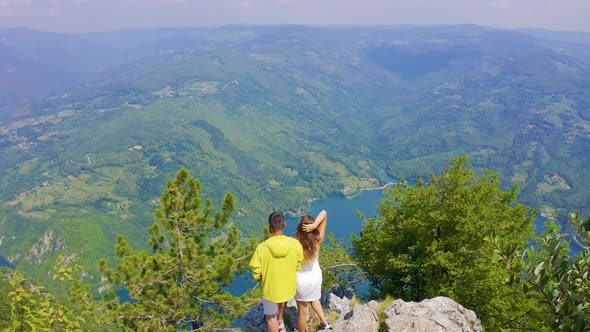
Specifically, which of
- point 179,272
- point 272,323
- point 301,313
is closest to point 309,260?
point 301,313

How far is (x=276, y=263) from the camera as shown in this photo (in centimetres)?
768

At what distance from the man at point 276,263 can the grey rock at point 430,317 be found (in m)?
3.12

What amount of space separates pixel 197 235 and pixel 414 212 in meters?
11.0

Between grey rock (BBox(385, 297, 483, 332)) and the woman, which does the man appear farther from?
grey rock (BBox(385, 297, 483, 332))

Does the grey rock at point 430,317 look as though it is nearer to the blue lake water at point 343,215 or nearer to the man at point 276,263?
the man at point 276,263

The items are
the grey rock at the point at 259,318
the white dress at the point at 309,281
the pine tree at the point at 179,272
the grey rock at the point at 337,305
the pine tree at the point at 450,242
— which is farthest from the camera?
the pine tree at the point at 450,242

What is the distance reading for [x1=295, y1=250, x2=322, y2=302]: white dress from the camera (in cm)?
840

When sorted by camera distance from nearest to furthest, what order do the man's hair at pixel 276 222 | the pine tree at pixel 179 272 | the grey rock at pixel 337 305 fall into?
the man's hair at pixel 276 222
the grey rock at pixel 337 305
the pine tree at pixel 179 272

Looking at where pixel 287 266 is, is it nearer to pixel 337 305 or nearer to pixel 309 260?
pixel 309 260

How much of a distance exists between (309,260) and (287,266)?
2.48ft

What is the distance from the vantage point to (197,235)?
14953mm

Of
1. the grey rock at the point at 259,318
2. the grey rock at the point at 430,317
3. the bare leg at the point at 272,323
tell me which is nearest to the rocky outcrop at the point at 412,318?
the grey rock at the point at 430,317

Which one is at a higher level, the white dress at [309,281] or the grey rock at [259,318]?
the white dress at [309,281]

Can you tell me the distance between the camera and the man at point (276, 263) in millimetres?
7586
